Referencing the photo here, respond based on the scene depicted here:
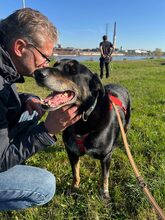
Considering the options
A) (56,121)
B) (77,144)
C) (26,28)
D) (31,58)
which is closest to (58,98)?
(56,121)

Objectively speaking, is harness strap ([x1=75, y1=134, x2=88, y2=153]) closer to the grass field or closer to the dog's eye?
the grass field

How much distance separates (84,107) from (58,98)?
371 mm

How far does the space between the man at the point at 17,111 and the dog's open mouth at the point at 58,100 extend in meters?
0.05

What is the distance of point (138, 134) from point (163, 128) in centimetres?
58

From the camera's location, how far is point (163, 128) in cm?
518

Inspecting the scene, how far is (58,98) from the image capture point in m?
2.66

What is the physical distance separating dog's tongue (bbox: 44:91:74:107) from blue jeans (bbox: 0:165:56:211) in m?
0.68

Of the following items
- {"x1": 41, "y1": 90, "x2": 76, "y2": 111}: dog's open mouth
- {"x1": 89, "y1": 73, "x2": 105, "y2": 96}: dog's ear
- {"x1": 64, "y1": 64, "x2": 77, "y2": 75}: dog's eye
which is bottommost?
{"x1": 41, "y1": 90, "x2": 76, "y2": 111}: dog's open mouth

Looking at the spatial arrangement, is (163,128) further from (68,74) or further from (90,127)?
(68,74)

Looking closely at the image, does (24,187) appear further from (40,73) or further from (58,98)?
(40,73)

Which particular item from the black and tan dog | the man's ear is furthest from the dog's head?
the man's ear

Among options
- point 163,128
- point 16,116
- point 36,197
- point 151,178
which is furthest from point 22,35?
point 163,128

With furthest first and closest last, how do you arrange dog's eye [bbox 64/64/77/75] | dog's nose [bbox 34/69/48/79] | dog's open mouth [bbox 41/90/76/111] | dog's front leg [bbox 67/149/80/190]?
dog's front leg [bbox 67/149/80/190]
dog's eye [bbox 64/64/77/75]
dog's nose [bbox 34/69/48/79]
dog's open mouth [bbox 41/90/76/111]

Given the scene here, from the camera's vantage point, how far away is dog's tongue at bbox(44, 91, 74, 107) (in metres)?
2.51
